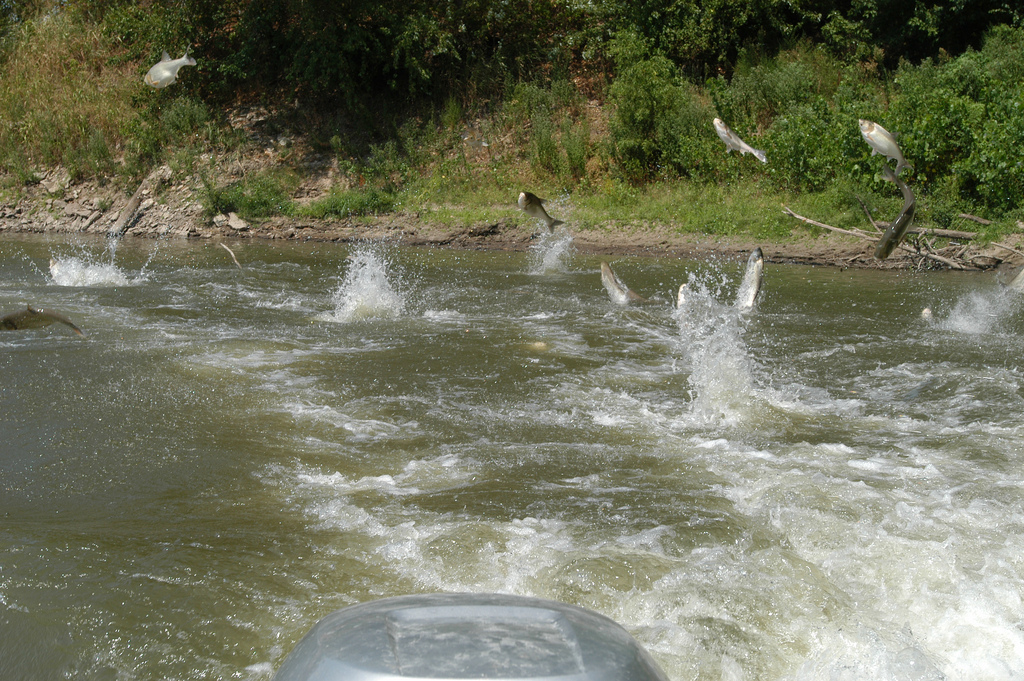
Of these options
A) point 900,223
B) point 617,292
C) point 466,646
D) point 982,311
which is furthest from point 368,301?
point 466,646

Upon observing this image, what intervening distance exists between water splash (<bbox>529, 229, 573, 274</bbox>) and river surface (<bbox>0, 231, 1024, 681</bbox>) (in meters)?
4.28

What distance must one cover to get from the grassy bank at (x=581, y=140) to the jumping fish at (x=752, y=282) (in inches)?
171

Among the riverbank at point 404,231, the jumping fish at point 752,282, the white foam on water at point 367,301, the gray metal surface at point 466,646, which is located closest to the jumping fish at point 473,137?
the riverbank at point 404,231

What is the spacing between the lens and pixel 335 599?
12.5ft

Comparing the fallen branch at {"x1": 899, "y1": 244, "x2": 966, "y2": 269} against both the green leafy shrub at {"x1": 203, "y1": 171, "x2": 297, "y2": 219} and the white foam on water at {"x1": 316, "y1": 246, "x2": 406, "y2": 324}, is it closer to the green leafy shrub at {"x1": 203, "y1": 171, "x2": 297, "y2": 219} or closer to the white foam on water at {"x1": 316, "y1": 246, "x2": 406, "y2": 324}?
the white foam on water at {"x1": 316, "y1": 246, "x2": 406, "y2": 324}

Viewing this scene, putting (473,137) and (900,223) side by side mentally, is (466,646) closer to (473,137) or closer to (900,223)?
(900,223)

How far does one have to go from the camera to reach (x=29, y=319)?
8.08 m

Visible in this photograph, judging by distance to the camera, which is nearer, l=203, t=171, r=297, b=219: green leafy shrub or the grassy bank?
the grassy bank

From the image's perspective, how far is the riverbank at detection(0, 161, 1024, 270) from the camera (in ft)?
47.4

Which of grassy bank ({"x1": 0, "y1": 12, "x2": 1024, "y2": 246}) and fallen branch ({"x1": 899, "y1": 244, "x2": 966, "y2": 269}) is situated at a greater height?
grassy bank ({"x1": 0, "y1": 12, "x2": 1024, "y2": 246})

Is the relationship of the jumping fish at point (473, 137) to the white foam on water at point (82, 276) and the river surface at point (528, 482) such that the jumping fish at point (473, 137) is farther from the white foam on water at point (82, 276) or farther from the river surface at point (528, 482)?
the river surface at point (528, 482)

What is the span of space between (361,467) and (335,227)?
14.7 metres

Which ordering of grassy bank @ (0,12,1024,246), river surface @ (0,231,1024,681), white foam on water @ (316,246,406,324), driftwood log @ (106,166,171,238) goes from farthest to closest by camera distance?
driftwood log @ (106,166,171,238), grassy bank @ (0,12,1024,246), white foam on water @ (316,246,406,324), river surface @ (0,231,1024,681)

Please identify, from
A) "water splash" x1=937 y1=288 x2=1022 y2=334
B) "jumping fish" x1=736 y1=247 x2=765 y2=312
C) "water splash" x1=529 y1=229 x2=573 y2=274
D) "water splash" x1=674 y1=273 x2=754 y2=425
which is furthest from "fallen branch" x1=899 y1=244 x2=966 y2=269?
"water splash" x1=529 y1=229 x2=573 y2=274
